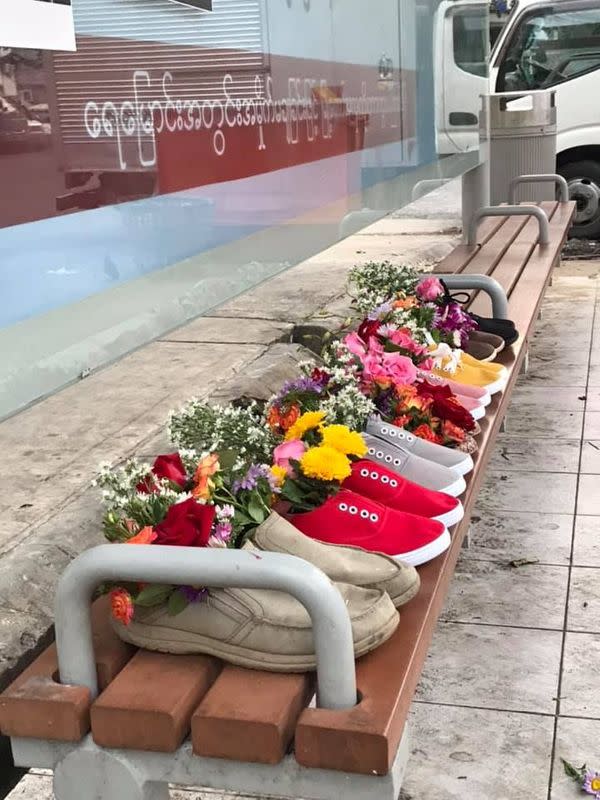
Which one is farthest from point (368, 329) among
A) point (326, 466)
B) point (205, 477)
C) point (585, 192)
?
point (585, 192)

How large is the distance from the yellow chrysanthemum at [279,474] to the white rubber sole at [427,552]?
29cm

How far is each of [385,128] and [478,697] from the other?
2387 millimetres

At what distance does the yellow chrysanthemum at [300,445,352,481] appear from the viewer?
81.4 inches

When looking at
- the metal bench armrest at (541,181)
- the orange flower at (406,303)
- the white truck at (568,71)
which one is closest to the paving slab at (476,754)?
the orange flower at (406,303)

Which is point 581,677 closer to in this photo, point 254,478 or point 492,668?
point 492,668

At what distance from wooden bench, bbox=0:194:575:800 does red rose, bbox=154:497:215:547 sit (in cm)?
Result: 18

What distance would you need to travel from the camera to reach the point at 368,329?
3.00 m

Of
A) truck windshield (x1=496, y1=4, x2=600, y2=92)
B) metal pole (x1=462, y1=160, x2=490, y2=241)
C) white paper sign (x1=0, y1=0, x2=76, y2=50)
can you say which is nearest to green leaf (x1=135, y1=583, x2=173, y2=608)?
white paper sign (x1=0, y1=0, x2=76, y2=50)

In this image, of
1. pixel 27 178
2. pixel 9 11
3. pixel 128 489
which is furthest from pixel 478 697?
pixel 9 11

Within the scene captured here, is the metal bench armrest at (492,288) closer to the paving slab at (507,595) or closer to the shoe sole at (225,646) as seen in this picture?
the paving slab at (507,595)

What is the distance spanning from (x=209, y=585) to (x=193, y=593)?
0.11m

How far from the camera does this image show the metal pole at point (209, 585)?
4.99ft

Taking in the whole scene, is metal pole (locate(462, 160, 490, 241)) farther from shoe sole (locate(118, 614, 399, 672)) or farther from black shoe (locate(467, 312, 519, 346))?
shoe sole (locate(118, 614, 399, 672))

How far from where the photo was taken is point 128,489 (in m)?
1.90
